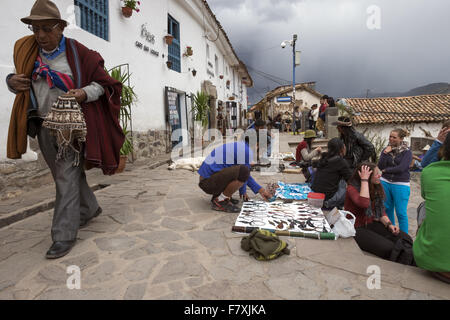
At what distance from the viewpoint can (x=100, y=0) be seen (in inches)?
238

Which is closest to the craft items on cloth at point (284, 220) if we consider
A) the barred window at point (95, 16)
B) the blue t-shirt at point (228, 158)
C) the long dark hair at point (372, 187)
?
the blue t-shirt at point (228, 158)

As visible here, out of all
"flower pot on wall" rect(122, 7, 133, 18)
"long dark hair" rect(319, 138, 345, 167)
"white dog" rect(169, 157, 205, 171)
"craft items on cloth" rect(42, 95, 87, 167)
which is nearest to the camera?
"craft items on cloth" rect(42, 95, 87, 167)

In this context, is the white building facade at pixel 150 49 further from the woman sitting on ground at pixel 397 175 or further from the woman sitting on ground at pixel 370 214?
the woman sitting on ground at pixel 397 175

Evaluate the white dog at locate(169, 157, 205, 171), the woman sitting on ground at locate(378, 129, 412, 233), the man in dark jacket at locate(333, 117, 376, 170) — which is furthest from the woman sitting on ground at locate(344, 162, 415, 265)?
the white dog at locate(169, 157, 205, 171)

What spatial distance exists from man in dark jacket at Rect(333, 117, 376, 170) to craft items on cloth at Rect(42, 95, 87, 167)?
3599 mm

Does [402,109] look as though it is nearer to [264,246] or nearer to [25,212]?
[264,246]

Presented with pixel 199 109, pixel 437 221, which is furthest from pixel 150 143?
pixel 437 221

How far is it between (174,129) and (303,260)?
27.5 feet

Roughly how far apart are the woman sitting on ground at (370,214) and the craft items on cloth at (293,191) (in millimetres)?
1267

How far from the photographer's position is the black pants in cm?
282

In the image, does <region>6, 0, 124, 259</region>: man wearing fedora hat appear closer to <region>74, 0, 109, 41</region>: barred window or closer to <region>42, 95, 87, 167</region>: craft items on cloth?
<region>42, 95, 87, 167</region>: craft items on cloth

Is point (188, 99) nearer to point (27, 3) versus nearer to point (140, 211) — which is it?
point (27, 3)

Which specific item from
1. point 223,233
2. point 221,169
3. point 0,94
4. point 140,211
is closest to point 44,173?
point 0,94

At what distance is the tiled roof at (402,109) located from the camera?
15.5m
